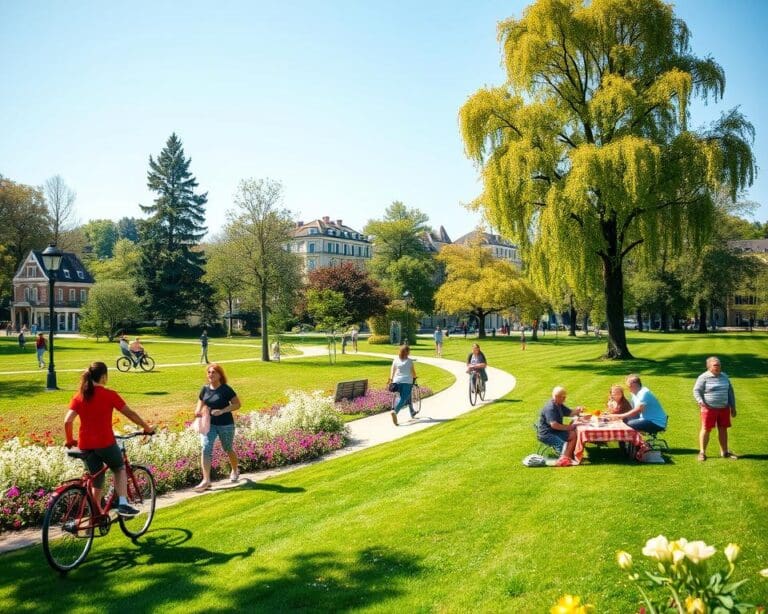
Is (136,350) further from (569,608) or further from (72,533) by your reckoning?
(569,608)

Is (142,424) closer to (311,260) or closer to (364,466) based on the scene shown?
(364,466)

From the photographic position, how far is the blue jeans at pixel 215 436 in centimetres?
952

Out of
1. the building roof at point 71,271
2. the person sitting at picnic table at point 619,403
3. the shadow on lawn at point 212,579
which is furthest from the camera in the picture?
the building roof at point 71,271

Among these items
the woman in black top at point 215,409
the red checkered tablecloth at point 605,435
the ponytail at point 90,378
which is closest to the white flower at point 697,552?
the ponytail at point 90,378

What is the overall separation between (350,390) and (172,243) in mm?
53420

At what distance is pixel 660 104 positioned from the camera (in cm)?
2478

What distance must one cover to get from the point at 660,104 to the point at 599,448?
19.2m

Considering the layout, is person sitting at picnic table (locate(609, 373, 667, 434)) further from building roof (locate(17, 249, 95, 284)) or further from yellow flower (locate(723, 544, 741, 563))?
building roof (locate(17, 249, 95, 284))

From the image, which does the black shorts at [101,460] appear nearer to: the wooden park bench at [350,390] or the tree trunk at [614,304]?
the wooden park bench at [350,390]

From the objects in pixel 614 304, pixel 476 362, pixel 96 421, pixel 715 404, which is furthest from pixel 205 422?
pixel 614 304

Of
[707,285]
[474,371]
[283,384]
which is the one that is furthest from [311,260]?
[474,371]

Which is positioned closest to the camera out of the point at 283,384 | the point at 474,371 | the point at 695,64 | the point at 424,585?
the point at 424,585

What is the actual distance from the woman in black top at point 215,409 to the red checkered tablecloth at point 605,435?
19.4ft

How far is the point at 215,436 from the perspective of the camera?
9617mm
